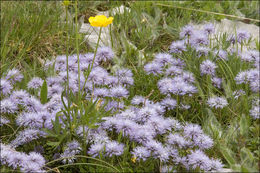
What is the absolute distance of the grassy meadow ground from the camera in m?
1.85

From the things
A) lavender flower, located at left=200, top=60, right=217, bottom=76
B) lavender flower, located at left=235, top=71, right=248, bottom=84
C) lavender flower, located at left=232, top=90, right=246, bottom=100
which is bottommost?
lavender flower, located at left=232, top=90, right=246, bottom=100

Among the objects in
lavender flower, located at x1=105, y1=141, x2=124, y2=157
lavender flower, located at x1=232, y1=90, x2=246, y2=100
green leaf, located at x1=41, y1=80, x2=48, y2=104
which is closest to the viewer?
lavender flower, located at x1=105, y1=141, x2=124, y2=157

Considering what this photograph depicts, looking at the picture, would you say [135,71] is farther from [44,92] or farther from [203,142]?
[203,142]

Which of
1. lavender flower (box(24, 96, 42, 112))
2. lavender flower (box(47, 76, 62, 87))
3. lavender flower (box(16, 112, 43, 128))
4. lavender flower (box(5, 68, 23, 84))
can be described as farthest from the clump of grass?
lavender flower (box(16, 112, 43, 128))

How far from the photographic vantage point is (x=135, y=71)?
9.23 ft

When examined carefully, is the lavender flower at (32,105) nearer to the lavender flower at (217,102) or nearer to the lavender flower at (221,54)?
the lavender flower at (217,102)

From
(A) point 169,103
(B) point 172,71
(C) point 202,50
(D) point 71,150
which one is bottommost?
(D) point 71,150

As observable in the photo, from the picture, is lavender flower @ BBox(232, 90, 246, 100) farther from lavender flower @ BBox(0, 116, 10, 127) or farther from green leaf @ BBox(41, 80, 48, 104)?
lavender flower @ BBox(0, 116, 10, 127)

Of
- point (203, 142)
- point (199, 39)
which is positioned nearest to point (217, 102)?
point (203, 142)

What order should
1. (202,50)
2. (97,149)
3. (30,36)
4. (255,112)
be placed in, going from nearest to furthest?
(97,149) → (255,112) → (202,50) → (30,36)

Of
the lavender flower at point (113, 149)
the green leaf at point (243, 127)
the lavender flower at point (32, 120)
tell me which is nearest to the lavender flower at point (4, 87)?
the lavender flower at point (32, 120)

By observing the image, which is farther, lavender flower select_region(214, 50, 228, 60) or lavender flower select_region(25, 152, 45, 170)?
lavender flower select_region(214, 50, 228, 60)

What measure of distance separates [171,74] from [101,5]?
5.54 feet

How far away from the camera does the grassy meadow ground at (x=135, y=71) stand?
1.85m
